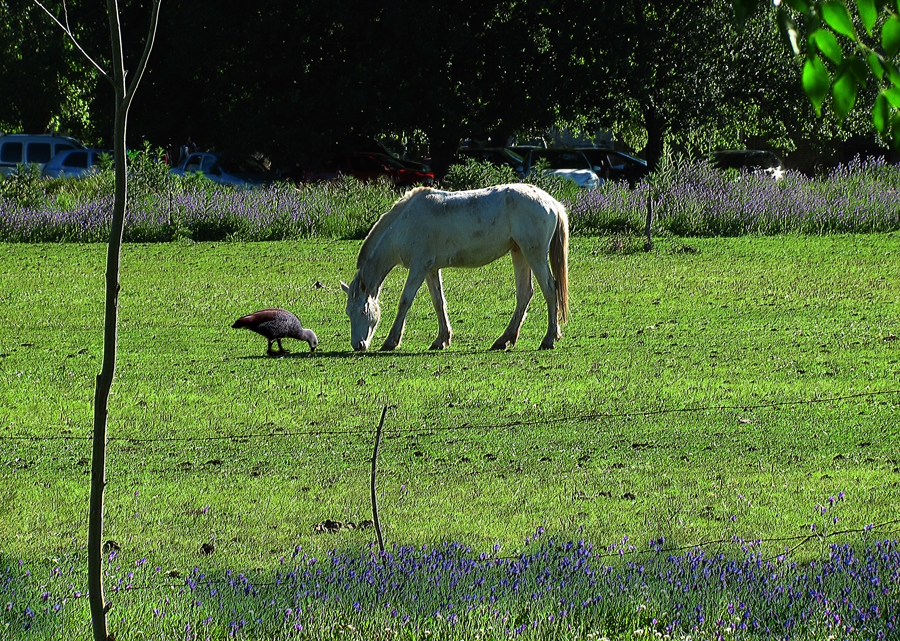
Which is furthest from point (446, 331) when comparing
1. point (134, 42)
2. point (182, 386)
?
point (134, 42)

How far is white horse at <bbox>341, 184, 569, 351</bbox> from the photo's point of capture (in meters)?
13.4

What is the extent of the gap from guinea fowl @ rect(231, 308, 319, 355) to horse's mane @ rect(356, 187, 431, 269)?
956mm

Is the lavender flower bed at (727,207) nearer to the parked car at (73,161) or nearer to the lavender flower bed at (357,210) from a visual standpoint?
the lavender flower bed at (357,210)

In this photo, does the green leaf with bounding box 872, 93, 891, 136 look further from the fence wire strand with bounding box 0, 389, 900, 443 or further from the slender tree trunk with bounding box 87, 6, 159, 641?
the fence wire strand with bounding box 0, 389, 900, 443

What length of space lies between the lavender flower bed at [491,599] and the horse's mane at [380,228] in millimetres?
7984

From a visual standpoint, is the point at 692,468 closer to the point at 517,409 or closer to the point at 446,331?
the point at 517,409

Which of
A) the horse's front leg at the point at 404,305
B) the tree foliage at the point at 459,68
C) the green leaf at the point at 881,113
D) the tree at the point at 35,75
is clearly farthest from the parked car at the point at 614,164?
the green leaf at the point at 881,113

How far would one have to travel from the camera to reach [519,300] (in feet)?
45.3

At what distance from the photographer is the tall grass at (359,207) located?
25703 mm

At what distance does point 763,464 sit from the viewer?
8164 millimetres

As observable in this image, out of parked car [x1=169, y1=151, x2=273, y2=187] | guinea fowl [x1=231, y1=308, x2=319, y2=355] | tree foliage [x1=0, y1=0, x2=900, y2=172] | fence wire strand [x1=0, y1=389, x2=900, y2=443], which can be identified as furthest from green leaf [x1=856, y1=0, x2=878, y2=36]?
parked car [x1=169, y1=151, x2=273, y2=187]

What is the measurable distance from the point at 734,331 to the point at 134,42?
2901cm

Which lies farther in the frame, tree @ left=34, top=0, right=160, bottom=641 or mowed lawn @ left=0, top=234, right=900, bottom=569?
mowed lawn @ left=0, top=234, right=900, bottom=569

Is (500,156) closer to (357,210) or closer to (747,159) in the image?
(747,159)
